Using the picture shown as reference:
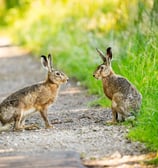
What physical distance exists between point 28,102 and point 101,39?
20.5 feet

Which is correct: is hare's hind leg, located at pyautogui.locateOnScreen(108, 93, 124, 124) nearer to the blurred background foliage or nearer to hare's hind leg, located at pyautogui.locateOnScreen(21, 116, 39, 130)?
the blurred background foliage

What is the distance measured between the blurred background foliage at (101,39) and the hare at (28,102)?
1266 millimetres

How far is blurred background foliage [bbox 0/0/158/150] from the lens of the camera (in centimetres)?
1110

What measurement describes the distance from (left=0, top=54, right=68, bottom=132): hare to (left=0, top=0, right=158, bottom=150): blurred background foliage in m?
1.27

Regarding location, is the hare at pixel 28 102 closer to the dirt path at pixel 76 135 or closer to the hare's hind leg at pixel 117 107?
the dirt path at pixel 76 135

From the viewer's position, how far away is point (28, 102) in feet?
35.9

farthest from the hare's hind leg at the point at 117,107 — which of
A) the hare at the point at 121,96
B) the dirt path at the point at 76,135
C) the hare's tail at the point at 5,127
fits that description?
the hare's tail at the point at 5,127

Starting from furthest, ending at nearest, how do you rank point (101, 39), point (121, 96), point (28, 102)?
point (101, 39) < point (28, 102) < point (121, 96)

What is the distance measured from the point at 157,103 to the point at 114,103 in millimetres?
1232

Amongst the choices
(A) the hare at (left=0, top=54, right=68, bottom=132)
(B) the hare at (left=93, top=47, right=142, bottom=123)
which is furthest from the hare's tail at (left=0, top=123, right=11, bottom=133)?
(B) the hare at (left=93, top=47, right=142, bottom=123)

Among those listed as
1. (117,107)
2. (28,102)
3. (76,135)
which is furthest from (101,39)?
(76,135)

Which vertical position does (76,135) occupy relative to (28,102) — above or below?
below

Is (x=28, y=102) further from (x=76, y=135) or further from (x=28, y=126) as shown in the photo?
(x=76, y=135)

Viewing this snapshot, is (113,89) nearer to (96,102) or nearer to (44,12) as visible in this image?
(96,102)
